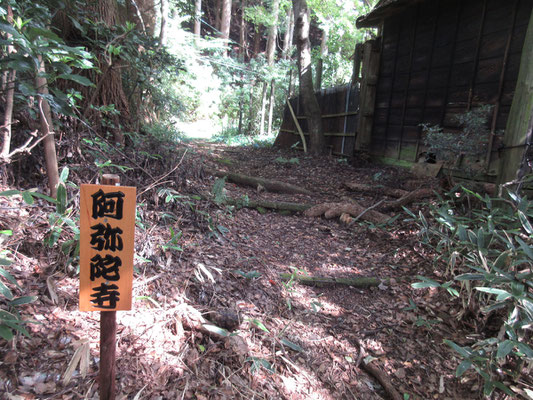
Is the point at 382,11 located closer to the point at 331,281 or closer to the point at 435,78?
the point at 435,78

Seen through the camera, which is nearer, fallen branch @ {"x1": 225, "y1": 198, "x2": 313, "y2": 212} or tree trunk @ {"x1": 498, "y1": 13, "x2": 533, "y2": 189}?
tree trunk @ {"x1": 498, "y1": 13, "x2": 533, "y2": 189}

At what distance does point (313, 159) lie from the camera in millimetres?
8141

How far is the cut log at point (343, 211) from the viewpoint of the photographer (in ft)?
13.9

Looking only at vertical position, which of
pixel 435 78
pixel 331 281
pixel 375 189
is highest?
pixel 435 78

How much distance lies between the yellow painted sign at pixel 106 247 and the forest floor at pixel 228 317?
0.47 meters

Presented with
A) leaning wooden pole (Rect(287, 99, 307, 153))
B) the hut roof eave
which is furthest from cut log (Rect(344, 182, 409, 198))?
leaning wooden pole (Rect(287, 99, 307, 153))

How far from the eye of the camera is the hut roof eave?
19.4ft

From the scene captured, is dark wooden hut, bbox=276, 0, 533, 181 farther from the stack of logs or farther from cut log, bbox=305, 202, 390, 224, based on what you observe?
cut log, bbox=305, 202, 390, 224

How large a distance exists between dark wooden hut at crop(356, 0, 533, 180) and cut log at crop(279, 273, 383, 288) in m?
2.55

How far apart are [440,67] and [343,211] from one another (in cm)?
350

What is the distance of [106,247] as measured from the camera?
129 cm

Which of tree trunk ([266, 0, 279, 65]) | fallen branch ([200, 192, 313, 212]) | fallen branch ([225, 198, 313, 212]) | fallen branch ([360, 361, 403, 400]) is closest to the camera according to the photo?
fallen branch ([360, 361, 403, 400])

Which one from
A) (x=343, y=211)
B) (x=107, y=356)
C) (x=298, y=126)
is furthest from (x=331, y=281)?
(x=298, y=126)

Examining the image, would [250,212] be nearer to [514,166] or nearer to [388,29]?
[514,166]
